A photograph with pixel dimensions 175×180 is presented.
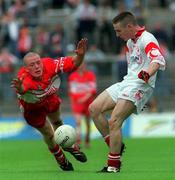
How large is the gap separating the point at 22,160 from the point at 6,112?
11099 mm

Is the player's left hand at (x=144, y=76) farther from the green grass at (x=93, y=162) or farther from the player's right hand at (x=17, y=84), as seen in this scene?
the player's right hand at (x=17, y=84)

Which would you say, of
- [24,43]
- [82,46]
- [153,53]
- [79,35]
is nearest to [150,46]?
[153,53]

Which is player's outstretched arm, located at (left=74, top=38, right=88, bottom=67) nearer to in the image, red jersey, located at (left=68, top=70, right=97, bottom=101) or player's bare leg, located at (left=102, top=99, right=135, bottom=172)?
player's bare leg, located at (left=102, top=99, right=135, bottom=172)

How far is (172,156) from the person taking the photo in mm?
18438

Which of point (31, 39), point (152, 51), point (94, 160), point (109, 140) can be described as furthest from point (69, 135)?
point (31, 39)

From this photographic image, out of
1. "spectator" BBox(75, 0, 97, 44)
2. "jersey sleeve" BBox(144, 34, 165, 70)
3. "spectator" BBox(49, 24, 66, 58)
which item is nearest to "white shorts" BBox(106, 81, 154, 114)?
"jersey sleeve" BBox(144, 34, 165, 70)

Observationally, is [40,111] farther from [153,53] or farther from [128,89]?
[153,53]

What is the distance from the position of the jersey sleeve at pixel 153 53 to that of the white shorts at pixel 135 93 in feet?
2.08

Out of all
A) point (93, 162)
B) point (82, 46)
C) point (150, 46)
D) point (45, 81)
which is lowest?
point (93, 162)

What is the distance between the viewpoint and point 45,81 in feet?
46.0

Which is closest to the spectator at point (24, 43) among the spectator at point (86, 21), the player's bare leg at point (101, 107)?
the spectator at point (86, 21)

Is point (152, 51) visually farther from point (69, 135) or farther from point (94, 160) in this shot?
point (94, 160)

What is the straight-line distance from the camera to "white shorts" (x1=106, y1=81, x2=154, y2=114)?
13344 mm

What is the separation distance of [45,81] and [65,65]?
0.46 meters
